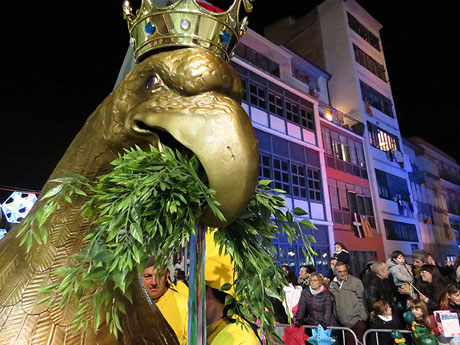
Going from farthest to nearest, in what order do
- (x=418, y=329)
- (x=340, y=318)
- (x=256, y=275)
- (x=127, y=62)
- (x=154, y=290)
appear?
(x=340, y=318) < (x=127, y=62) < (x=418, y=329) < (x=154, y=290) < (x=256, y=275)

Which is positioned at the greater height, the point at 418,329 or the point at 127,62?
the point at 127,62

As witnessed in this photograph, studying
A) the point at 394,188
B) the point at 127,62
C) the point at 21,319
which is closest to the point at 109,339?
the point at 21,319

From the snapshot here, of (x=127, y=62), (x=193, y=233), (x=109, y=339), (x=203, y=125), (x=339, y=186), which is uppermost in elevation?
(x=339, y=186)

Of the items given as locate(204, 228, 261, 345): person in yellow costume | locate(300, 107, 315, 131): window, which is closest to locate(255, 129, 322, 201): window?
locate(300, 107, 315, 131): window

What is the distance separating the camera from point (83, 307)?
0.83 m

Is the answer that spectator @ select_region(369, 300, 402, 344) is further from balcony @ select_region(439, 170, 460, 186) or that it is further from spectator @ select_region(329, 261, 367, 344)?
balcony @ select_region(439, 170, 460, 186)

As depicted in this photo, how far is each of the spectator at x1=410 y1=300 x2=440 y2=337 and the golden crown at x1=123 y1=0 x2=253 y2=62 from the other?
4107 millimetres

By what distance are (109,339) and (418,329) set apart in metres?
3.56

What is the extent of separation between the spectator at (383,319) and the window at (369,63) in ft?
57.8

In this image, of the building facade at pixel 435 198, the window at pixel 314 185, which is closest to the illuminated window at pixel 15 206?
the window at pixel 314 185

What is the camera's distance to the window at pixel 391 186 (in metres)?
17.6

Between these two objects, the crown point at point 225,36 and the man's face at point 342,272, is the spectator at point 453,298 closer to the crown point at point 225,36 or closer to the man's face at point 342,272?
the man's face at point 342,272

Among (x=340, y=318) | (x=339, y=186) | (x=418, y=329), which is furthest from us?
(x=339, y=186)

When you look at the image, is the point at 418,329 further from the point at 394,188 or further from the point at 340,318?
the point at 394,188
